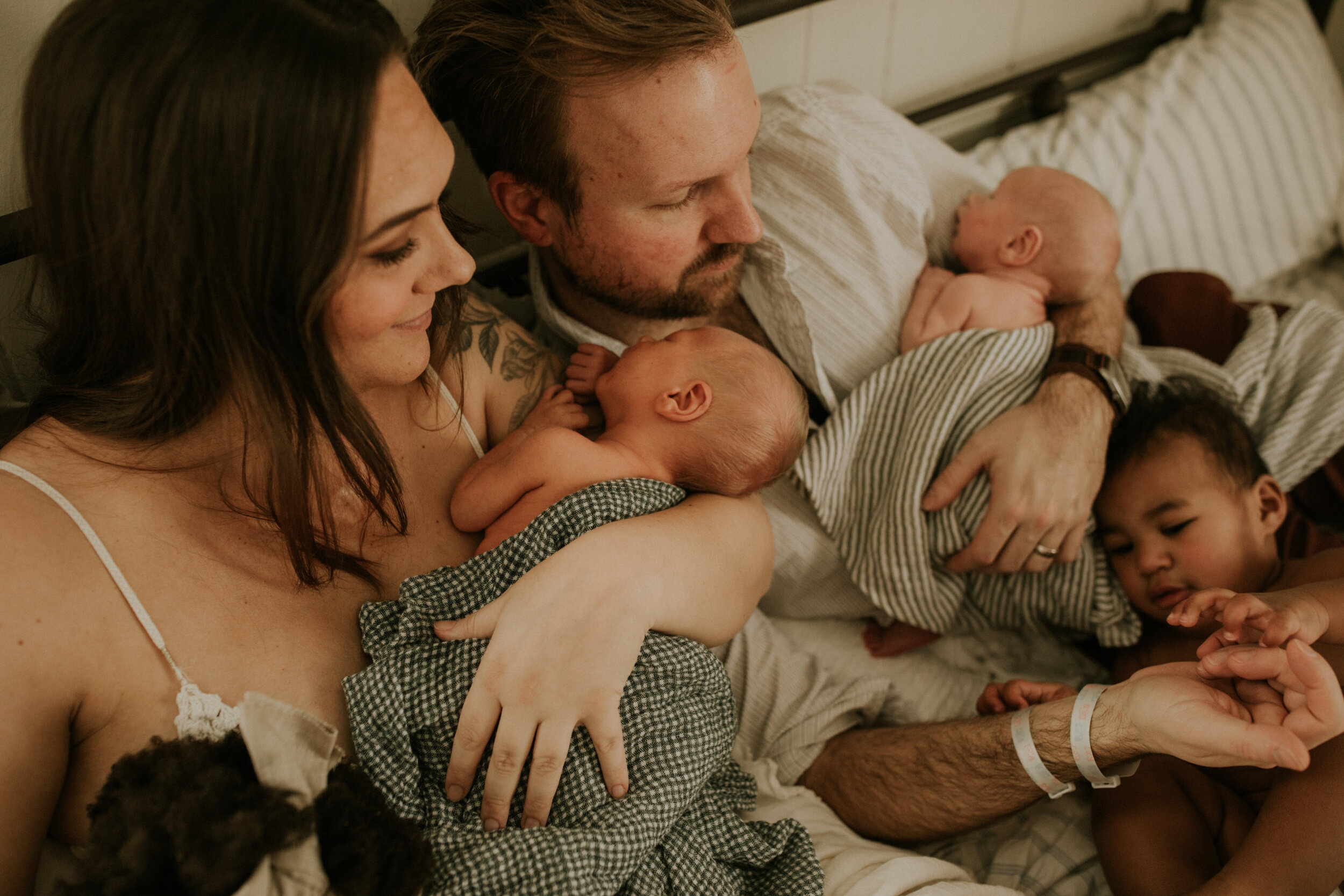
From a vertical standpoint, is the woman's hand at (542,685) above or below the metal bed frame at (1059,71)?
below

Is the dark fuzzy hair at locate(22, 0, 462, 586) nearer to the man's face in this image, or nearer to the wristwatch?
the man's face

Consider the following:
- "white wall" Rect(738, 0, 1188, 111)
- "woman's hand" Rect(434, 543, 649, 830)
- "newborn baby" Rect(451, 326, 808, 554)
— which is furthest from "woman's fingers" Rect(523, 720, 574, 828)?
"white wall" Rect(738, 0, 1188, 111)

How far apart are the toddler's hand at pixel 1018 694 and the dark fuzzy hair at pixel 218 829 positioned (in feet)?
2.99

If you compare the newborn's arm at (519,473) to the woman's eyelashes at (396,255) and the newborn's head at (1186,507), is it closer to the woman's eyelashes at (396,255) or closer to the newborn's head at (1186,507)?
the woman's eyelashes at (396,255)

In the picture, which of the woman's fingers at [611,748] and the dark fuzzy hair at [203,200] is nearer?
the dark fuzzy hair at [203,200]

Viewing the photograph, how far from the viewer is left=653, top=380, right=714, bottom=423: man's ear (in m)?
1.27

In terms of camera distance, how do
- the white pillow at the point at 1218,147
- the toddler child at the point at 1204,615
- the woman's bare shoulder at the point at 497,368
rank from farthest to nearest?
the white pillow at the point at 1218,147 < the woman's bare shoulder at the point at 497,368 < the toddler child at the point at 1204,615

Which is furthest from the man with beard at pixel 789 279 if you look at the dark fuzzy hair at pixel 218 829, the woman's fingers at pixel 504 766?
the dark fuzzy hair at pixel 218 829

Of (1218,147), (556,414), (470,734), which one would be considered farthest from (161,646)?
(1218,147)

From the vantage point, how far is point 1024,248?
1740mm

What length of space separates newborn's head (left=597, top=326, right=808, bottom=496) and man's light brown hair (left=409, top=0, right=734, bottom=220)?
1.04 ft

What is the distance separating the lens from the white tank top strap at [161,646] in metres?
0.95

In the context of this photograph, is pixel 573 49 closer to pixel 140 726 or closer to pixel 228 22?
pixel 228 22

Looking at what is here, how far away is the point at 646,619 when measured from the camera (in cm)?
110
